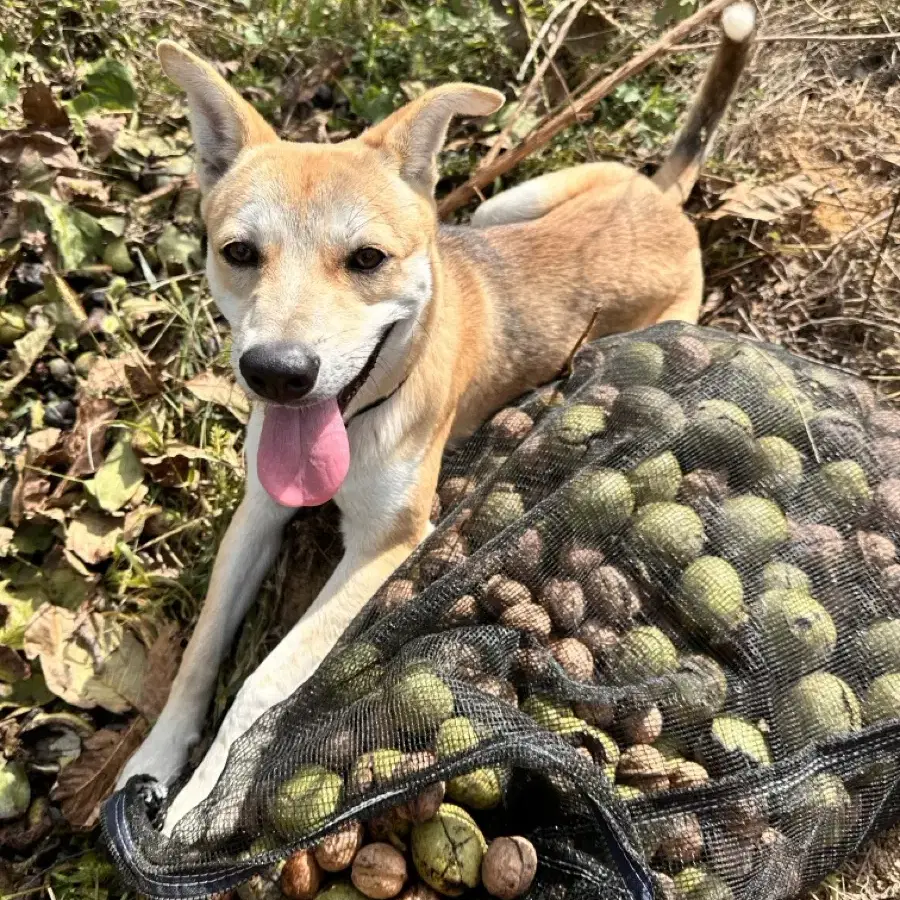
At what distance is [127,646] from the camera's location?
3742mm

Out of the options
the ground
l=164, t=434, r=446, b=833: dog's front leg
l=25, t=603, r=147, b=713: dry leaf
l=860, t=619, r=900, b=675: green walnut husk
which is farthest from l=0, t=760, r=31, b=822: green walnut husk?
l=860, t=619, r=900, b=675: green walnut husk

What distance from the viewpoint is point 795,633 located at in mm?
2832

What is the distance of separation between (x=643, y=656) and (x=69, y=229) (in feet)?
12.5

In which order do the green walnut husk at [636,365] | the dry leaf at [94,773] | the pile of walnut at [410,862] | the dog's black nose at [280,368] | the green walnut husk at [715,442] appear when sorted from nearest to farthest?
1. the pile of walnut at [410,862]
2. the dog's black nose at [280,368]
3. the green walnut husk at [715,442]
4. the dry leaf at [94,773]
5. the green walnut husk at [636,365]

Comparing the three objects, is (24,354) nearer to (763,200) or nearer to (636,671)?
(636,671)

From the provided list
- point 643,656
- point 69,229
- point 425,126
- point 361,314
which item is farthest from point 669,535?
point 69,229

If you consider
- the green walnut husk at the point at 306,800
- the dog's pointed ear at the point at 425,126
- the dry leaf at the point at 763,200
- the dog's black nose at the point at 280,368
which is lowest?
the green walnut husk at the point at 306,800

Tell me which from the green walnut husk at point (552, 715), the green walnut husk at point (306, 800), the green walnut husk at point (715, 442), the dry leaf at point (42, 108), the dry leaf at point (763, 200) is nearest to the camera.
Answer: the green walnut husk at point (306, 800)

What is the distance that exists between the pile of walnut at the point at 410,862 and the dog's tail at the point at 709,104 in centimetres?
346

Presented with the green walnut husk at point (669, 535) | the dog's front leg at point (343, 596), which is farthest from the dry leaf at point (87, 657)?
the green walnut husk at point (669, 535)

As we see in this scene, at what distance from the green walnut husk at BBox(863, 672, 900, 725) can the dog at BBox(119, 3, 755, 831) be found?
1.80 m

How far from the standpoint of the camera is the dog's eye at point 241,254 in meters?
2.88

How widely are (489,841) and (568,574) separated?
93 centimetres

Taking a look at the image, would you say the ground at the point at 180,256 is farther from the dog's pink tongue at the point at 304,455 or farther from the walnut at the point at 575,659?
the walnut at the point at 575,659
